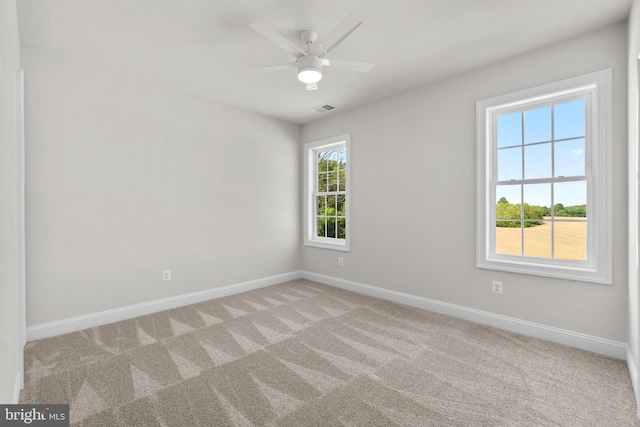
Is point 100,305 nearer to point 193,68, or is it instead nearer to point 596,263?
point 193,68

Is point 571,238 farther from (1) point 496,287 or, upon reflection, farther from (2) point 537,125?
(2) point 537,125

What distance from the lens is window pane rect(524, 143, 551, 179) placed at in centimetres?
279

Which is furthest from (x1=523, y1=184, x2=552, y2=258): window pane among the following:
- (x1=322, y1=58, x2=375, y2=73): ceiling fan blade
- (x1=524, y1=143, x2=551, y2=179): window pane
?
(x1=322, y1=58, x2=375, y2=73): ceiling fan blade

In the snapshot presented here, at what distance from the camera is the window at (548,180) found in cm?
244

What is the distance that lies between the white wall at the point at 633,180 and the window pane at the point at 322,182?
3.55 metres

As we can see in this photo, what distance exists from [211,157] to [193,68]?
1.17 m

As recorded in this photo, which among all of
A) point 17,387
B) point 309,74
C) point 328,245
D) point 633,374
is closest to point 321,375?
point 17,387

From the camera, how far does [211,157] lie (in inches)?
156

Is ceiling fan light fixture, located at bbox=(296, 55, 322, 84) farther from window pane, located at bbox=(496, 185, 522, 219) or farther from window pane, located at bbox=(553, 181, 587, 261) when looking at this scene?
window pane, located at bbox=(553, 181, 587, 261)

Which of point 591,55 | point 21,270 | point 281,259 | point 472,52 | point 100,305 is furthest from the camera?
point 281,259

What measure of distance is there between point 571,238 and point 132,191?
4417 millimetres

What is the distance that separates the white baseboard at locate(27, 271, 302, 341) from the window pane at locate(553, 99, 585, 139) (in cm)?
398

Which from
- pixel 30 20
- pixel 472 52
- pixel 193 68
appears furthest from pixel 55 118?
pixel 472 52

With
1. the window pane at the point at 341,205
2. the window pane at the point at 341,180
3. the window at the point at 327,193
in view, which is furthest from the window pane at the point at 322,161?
the window pane at the point at 341,205
